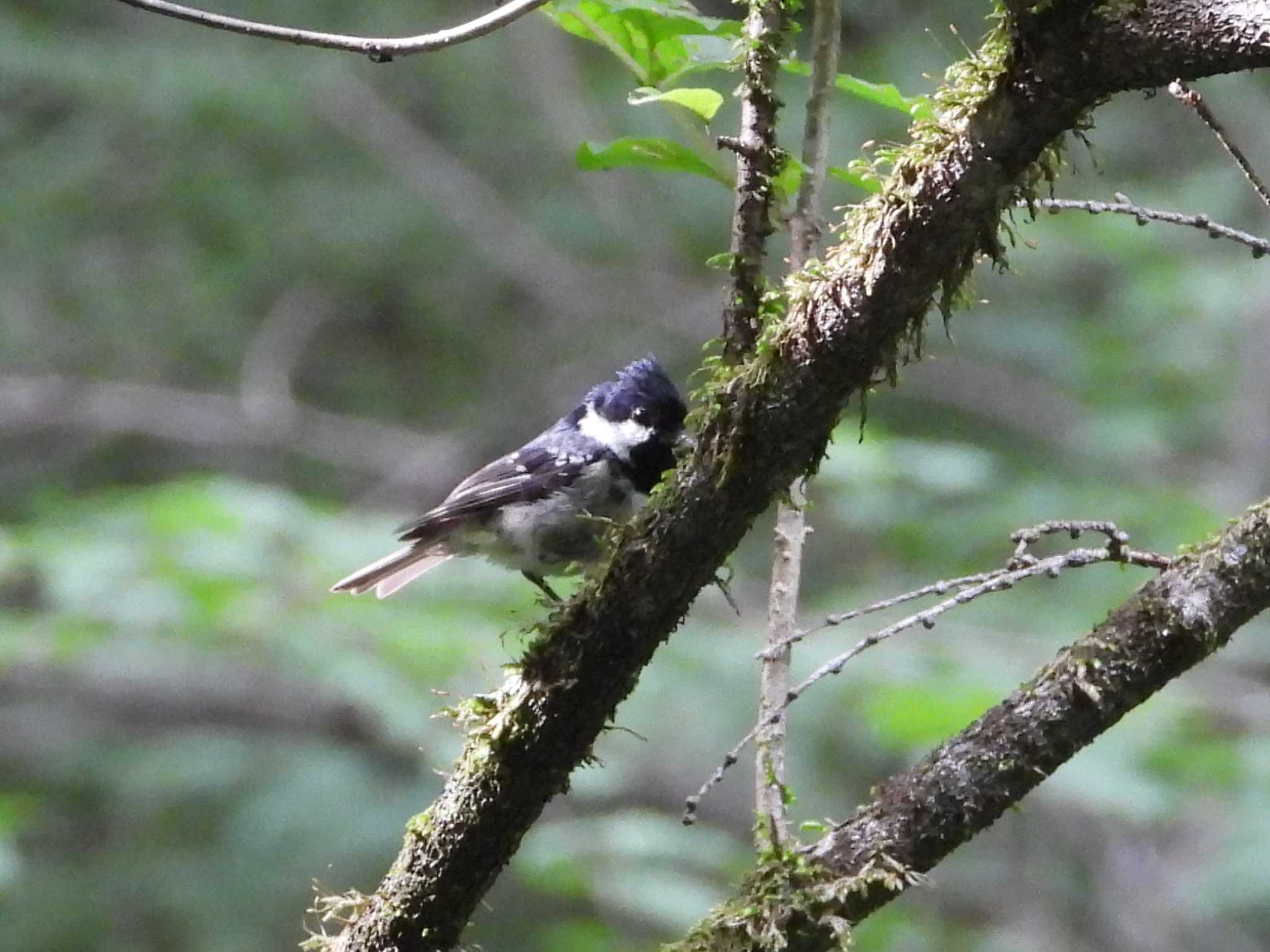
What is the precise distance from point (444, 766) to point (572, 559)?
1.86 meters

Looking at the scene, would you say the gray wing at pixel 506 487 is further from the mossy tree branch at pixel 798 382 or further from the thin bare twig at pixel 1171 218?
the thin bare twig at pixel 1171 218

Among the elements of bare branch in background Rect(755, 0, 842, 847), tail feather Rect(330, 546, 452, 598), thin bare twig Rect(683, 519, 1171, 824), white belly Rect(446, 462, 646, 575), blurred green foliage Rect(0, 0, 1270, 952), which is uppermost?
blurred green foliage Rect(0, 0, 1270, 952)

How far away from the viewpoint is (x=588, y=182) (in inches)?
374

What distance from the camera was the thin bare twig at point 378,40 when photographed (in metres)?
1.86

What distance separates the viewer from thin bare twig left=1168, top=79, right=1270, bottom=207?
1732 millimetres

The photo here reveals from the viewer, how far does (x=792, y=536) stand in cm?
225

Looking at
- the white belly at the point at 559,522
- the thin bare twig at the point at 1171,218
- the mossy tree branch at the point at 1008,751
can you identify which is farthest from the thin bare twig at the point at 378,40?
the white belly at the point at 559,522

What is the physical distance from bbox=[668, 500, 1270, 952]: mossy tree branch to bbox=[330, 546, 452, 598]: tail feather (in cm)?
226

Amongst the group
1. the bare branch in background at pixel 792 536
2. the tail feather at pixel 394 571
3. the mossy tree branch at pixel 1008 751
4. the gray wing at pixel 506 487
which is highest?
the tail feather at pixel 394 571

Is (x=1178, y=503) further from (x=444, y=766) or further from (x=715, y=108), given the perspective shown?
(x=715, y=108)

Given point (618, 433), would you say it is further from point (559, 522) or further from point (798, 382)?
point (798, 382)

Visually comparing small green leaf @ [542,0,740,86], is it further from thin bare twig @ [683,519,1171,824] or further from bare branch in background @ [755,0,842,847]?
thin bare twig @ [683,519,1171,824]

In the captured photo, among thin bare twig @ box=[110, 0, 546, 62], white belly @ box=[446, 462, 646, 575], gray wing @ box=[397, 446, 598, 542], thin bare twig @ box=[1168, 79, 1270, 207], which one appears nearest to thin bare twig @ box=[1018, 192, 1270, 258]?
thin bare twig @ box=[1168, 79, 1270, 207]

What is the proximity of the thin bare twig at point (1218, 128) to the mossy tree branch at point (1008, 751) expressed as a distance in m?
0.38
